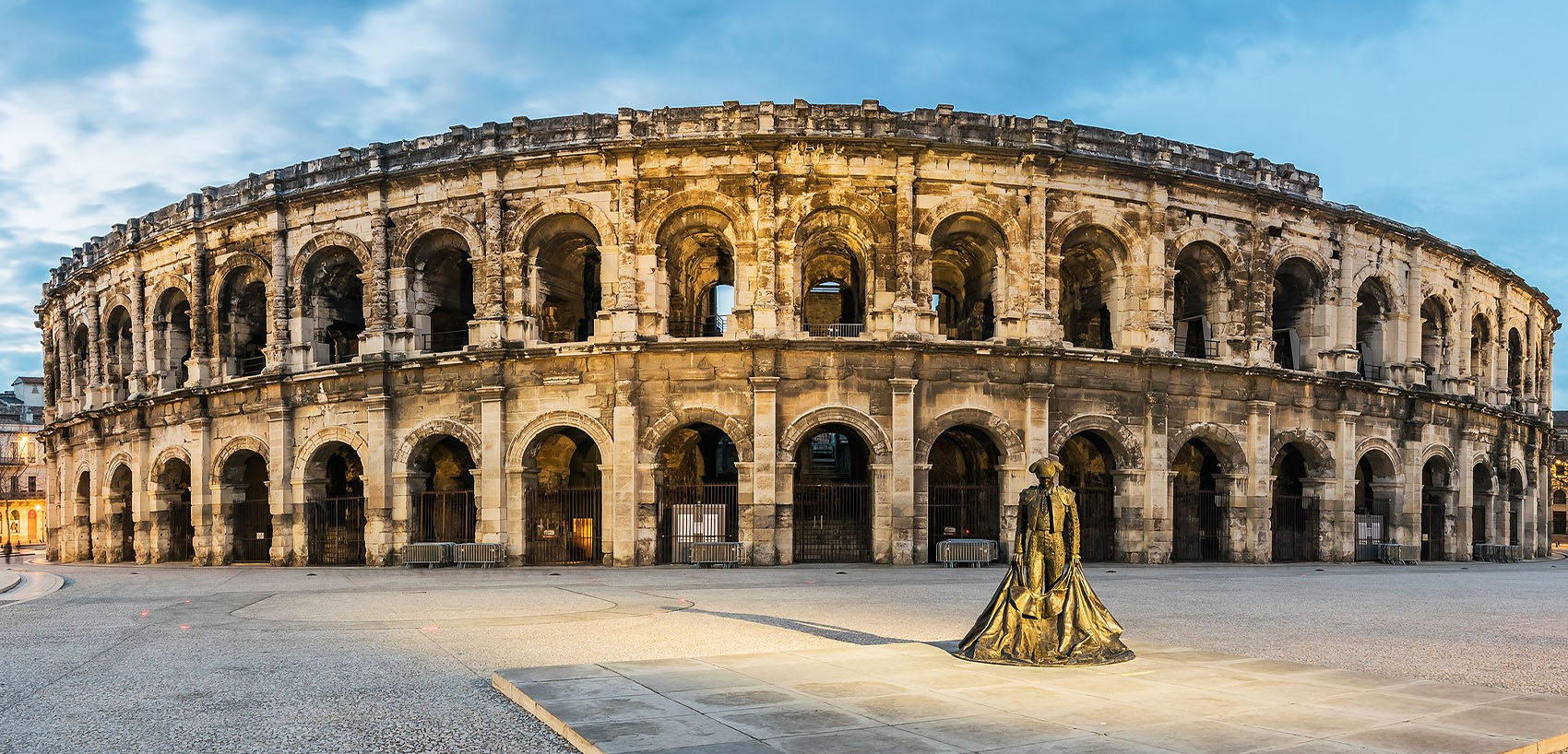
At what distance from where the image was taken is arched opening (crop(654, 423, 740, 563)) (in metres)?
23.7

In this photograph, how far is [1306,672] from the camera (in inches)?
346

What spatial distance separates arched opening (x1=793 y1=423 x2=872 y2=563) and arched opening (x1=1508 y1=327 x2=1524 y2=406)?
23022 mm

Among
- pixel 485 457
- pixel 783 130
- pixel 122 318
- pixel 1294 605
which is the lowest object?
pixel 1294 605

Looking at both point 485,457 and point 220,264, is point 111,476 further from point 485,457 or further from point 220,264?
point 485,457

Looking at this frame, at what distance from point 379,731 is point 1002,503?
18564 mm

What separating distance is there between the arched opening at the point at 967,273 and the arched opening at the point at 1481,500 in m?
16.4

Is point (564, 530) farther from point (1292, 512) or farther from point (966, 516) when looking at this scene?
point (1292, 512)

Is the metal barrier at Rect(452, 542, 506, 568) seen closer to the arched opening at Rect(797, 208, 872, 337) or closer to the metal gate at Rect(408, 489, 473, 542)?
the metal gate at Rect(408, 489, 473, 542)

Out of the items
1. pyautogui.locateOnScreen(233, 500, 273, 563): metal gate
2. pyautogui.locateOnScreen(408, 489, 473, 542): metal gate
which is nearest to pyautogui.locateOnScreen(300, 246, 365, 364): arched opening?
pyautogui.locateOnScreen(408, 489, 473, 542): metal gate

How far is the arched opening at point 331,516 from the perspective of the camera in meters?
26.7

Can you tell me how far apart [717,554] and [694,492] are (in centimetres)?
429

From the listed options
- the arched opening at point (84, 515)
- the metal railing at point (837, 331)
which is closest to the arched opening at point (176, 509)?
the arched opening at point (84, 515)

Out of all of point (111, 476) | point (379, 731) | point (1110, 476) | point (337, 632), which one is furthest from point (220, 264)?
point (379, 731)

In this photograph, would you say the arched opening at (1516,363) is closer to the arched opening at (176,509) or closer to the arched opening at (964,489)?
the arched opening at (964,489)
